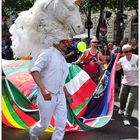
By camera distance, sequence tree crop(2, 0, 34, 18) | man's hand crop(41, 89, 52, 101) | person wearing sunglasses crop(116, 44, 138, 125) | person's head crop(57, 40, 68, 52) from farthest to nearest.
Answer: tree crop(2, 0, 34, 18) → person wearing sunglasses crop(116, 44, 138, 125) → person's head crop(57, 40, 68, 52) → man's hand crop(41, 89, 52, 101)

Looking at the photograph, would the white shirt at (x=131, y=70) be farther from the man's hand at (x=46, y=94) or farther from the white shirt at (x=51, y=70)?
the man's hand at (x=46, y=94)

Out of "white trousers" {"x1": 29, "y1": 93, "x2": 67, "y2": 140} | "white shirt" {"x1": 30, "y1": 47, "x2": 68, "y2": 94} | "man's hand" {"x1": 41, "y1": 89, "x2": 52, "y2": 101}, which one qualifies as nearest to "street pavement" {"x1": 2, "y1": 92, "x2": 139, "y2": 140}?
"white trousers" {"x1": 29, "y1": 93, "x2": 67, "y2": 140}

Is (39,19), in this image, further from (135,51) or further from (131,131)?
(135,51)

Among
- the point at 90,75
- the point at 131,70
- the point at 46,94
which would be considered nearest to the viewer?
the point at 46,94

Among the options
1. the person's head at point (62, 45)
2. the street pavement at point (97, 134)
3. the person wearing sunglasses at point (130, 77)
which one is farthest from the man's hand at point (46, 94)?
the person wearing sunglasses at point (130, 77)

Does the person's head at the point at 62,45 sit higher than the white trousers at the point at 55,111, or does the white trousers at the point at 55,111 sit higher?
the person's head at the point at 62,45

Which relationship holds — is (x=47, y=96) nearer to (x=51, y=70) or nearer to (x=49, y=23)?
(x=51, y=70)

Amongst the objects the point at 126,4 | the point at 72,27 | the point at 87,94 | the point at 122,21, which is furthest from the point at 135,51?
the point at 126,4

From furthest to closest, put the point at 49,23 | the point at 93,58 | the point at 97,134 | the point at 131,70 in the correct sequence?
the point at 93,58 → the point at 131,70 → the point at 97,134 → the point at 49,23

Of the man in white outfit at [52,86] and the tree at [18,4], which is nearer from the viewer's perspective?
the man in white outfit at [52,86]

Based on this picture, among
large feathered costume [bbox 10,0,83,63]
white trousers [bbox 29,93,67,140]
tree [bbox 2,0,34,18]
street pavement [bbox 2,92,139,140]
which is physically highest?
Result: tree [bbox 2,0,34,18]

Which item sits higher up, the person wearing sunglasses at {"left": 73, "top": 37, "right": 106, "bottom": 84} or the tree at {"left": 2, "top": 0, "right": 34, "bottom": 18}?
the tree at {"left": 2, "top": 0, "right": 34, "bottom": 18}

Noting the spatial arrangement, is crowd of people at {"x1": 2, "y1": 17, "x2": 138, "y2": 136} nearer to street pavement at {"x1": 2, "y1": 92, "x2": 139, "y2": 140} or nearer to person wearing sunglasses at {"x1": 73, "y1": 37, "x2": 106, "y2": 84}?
person wearing sunglasses at {"x1": 73, "y1": 37, "x2": 106, "y2": 84}

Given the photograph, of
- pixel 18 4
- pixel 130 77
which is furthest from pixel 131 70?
pixel 18 4
